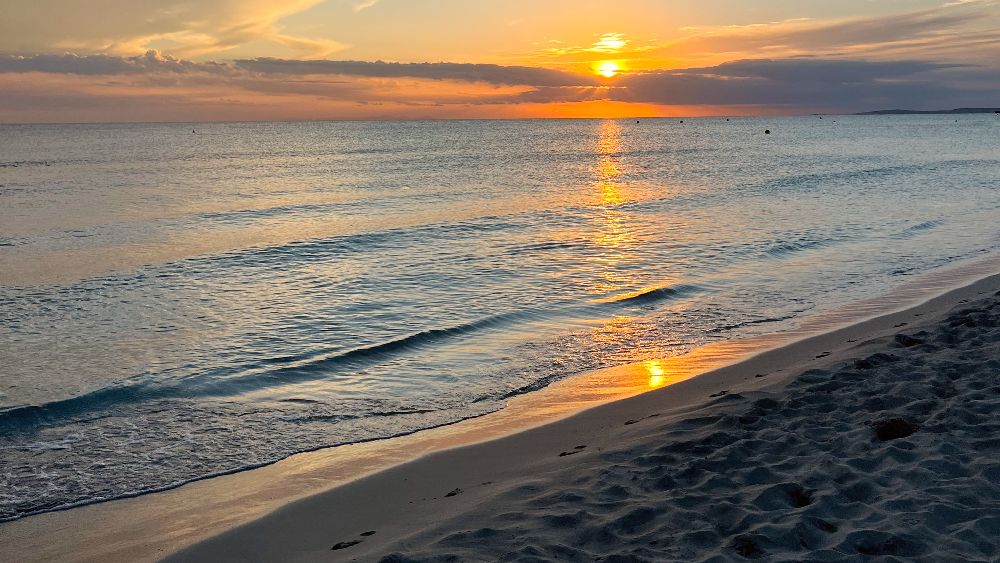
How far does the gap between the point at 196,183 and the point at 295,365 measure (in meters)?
41.8

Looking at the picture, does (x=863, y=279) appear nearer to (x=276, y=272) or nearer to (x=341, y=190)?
(x=276, y=272)

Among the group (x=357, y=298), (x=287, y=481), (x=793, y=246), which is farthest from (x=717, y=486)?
(x=793, y=246)

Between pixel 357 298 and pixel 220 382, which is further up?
pixel 357 298

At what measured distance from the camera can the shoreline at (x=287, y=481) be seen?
6.74 metres

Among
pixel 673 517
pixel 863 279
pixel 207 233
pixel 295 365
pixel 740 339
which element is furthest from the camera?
pixel 207 233

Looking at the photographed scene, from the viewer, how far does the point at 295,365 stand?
1211cm

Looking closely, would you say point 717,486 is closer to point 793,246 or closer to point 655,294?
point 655,294

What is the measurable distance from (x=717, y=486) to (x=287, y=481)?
4.37 meters

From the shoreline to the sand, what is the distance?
25 centimetres

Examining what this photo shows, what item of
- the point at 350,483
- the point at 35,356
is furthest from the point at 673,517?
the point at 35,356

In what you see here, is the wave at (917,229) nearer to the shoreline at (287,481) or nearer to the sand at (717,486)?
the shoreline at (287,481)

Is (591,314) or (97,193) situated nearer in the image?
(591,314)

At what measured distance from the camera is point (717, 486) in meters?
6.50

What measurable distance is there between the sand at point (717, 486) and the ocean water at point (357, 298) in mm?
1917
